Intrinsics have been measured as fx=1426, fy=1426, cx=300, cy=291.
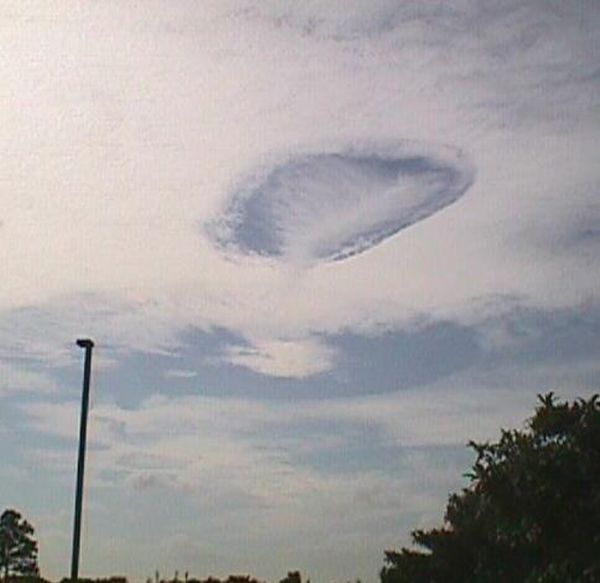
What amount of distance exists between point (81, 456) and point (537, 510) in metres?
10.2

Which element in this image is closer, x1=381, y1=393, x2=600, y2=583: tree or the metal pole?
x1=381, y1=393, x2=600, y2=583: tree

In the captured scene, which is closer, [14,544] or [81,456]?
[81,456]

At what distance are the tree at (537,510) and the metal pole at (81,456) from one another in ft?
24.6

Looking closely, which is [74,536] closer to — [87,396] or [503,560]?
[87,396]

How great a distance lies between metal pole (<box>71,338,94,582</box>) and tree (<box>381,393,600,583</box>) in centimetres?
750

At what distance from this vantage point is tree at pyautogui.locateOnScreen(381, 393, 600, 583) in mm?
26547

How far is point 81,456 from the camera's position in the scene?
31141mm

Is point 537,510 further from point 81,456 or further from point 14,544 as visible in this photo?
point 14,544

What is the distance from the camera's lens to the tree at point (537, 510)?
26.5m

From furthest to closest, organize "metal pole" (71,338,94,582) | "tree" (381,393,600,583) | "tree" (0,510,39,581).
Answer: "tree" (0,510,39,581)
"metal pole" (71,338,94,582)
"tree" (381,393,600,583)

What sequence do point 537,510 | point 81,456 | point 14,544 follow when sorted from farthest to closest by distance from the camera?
point 14,544 → point 81,456 → point 537,510

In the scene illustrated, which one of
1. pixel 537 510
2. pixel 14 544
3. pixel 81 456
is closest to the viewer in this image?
pixel 537 510

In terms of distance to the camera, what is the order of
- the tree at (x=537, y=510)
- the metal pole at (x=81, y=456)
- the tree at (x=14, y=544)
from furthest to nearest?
the tree at (x=14, y=544)
the metal pole at (x=81, y=456)
the tree at (x=537, y=510)

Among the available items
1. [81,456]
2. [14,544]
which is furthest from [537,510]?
[14,544]
